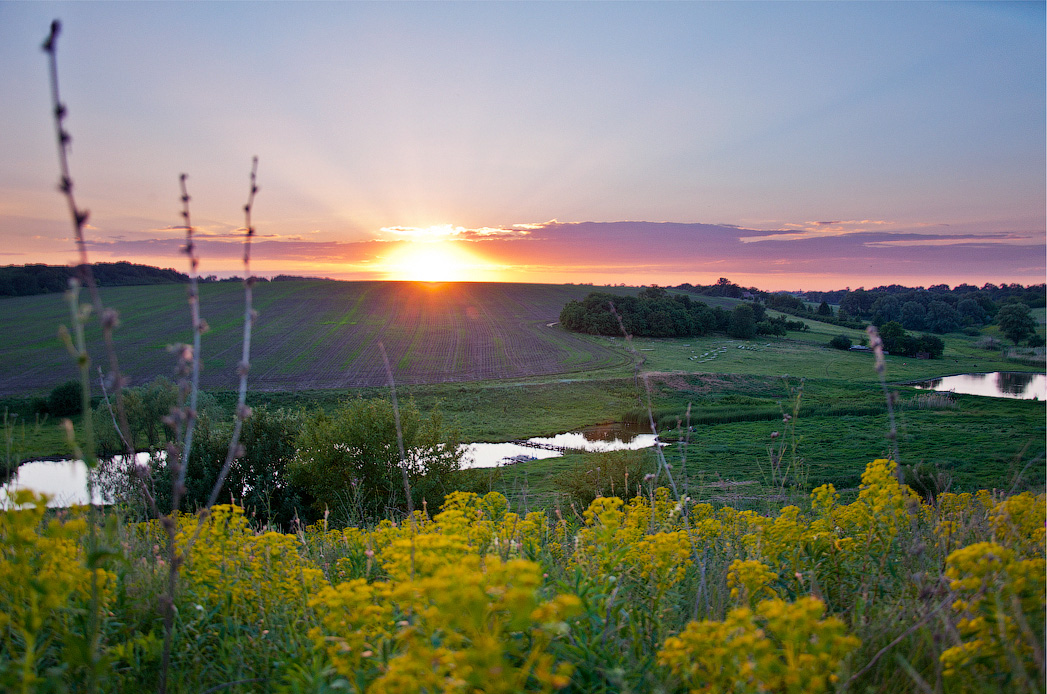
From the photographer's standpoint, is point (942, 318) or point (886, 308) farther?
point (886, 308)

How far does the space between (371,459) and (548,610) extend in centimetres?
1899

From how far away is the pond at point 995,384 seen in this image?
4462cm

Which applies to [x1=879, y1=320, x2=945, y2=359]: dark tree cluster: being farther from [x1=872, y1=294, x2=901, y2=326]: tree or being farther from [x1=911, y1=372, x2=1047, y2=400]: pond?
[x1=872, y1=294, x2=901, y2=326]: tree

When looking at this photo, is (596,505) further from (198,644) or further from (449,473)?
(449,473)

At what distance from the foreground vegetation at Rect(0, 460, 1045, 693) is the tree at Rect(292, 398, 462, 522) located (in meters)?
14.6

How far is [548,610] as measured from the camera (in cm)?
161

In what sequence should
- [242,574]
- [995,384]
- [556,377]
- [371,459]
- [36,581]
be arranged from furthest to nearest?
[995,384] → [556,377] → [371,459] → [242,574] → [36,581]

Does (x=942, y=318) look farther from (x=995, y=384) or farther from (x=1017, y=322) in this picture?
(x=995, y=384)

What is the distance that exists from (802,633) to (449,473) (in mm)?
19175

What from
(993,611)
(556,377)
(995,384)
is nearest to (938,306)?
(995,384)

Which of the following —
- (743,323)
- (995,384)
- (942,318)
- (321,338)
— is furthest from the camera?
(743,323)

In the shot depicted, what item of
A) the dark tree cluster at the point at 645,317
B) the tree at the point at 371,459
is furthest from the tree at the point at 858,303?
the tree at the point at 371,459

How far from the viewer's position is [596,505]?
358 centimetres

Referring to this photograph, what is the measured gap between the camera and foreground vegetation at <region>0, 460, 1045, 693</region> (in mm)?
1837
